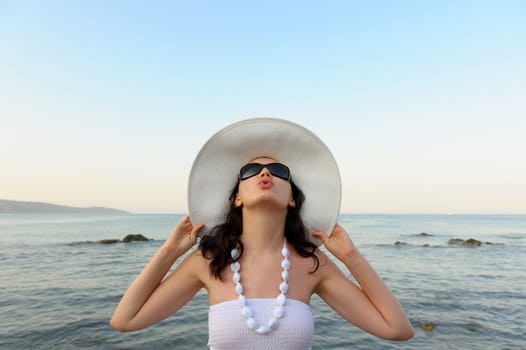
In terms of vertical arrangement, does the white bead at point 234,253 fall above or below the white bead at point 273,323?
above

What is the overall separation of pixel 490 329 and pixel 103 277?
1599cm

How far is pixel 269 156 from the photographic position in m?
2.99

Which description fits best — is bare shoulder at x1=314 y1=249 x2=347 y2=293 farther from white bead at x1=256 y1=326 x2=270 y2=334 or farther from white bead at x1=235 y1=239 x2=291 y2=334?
white bead at x1=256 y1=326 x2=270 y2=334

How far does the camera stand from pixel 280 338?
2.29 metres

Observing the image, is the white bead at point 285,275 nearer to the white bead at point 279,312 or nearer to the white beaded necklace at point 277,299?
the white beaded necklace at point 277,299

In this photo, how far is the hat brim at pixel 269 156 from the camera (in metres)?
2.79

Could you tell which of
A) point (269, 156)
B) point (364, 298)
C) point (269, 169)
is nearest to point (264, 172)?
point (269, 169)

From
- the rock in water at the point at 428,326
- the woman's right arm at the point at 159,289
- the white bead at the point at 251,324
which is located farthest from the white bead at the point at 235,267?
the rock in water at the point at 428,326

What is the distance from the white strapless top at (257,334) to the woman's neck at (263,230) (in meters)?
0.43

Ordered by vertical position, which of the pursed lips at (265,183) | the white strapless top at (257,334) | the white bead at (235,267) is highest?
the pursed lips at (265,183)

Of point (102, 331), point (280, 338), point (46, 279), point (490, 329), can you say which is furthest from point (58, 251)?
point (280, 338)

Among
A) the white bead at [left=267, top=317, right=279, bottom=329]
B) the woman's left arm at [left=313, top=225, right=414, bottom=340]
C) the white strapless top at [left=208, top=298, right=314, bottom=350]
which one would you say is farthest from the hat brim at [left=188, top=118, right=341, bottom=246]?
the white bead at [left=267, top=317, right=279, bottom=329]

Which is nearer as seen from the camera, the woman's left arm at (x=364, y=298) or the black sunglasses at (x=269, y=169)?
the woman's left arm at (x=364, y=298)

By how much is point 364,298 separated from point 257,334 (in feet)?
2.76
